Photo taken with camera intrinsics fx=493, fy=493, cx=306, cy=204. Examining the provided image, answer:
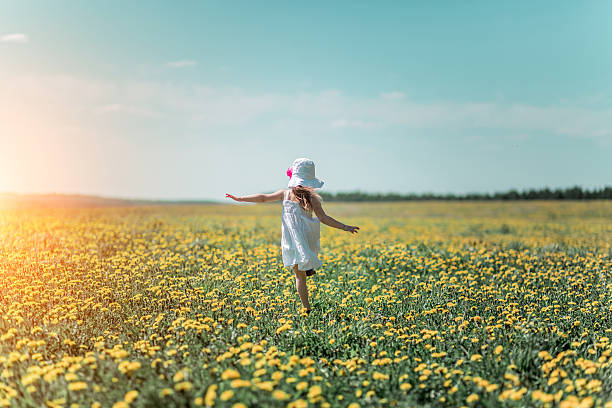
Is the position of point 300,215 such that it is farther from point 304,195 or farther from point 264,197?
point 264,197

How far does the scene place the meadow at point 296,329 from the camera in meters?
4.82

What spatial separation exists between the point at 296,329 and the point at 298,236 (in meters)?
1.38

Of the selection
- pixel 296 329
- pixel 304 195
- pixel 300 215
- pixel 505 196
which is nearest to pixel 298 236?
pixel 300 215

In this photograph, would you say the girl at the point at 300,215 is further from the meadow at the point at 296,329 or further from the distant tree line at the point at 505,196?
the distant tree line at the point at 505,196

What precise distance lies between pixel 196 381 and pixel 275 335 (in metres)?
2.13

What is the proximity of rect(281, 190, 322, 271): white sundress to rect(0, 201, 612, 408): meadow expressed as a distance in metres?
0.76

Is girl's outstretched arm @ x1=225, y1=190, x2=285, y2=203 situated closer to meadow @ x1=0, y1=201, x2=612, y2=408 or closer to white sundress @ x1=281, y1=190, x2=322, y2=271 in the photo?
white sundress @ x1=281, y1=190, x2=322, y2=271

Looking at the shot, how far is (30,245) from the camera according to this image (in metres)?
13.7

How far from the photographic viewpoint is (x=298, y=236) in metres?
7.49

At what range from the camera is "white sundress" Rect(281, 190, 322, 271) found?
7465 mm

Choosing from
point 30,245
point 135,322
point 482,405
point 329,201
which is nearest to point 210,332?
point 135,322

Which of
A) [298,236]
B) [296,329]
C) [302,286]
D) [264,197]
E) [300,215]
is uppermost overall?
[264,197]

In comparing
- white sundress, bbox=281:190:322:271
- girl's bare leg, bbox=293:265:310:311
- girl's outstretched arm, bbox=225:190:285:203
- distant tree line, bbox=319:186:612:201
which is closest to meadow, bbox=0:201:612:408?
girl's bare leg, bbox=293:265:310:311

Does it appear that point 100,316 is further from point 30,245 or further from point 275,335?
point 30,245
